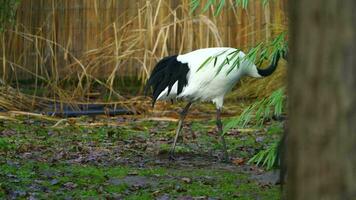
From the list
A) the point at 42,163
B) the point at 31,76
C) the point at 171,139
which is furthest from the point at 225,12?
the point at 42,163

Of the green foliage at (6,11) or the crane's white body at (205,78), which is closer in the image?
the crane's white body at (205,78)

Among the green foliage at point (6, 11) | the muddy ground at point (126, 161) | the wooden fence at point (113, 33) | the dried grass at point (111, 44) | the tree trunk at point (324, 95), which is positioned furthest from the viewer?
the wooden fence at point (113, 33)

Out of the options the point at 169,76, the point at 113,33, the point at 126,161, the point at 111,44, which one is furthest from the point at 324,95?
the point at 113,33

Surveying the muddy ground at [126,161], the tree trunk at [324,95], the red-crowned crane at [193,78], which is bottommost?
the muddy ground at [126,161]

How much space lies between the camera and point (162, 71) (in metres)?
9.46

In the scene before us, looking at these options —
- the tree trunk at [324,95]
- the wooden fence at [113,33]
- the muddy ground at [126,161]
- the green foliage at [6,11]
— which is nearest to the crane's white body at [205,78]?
the muddy ground at [126,161]

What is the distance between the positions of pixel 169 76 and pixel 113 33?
4.57 metres

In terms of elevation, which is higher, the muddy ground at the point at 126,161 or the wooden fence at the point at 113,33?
the wooden fence at the point at 113,33

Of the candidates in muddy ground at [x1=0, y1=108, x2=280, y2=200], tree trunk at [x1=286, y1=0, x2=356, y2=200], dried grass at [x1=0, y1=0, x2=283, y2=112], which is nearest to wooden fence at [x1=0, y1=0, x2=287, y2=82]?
dried grass at [x1=0, y1=0, x2=283, y2=112]

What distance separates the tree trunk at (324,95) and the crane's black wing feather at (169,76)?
683cm

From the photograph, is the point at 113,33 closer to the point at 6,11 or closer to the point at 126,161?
the point at 6,11

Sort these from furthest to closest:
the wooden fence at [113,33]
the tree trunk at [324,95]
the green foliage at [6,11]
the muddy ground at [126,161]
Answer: the wooden fence at [113,33] < the green foliage at [6,11] < the muddy ground at [126,161] < the tree trunk at [324,95]

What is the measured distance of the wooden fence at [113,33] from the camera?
43.3 feet

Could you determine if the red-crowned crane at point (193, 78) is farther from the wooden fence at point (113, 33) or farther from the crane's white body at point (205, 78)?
the wooden fence at point (113, 33)
